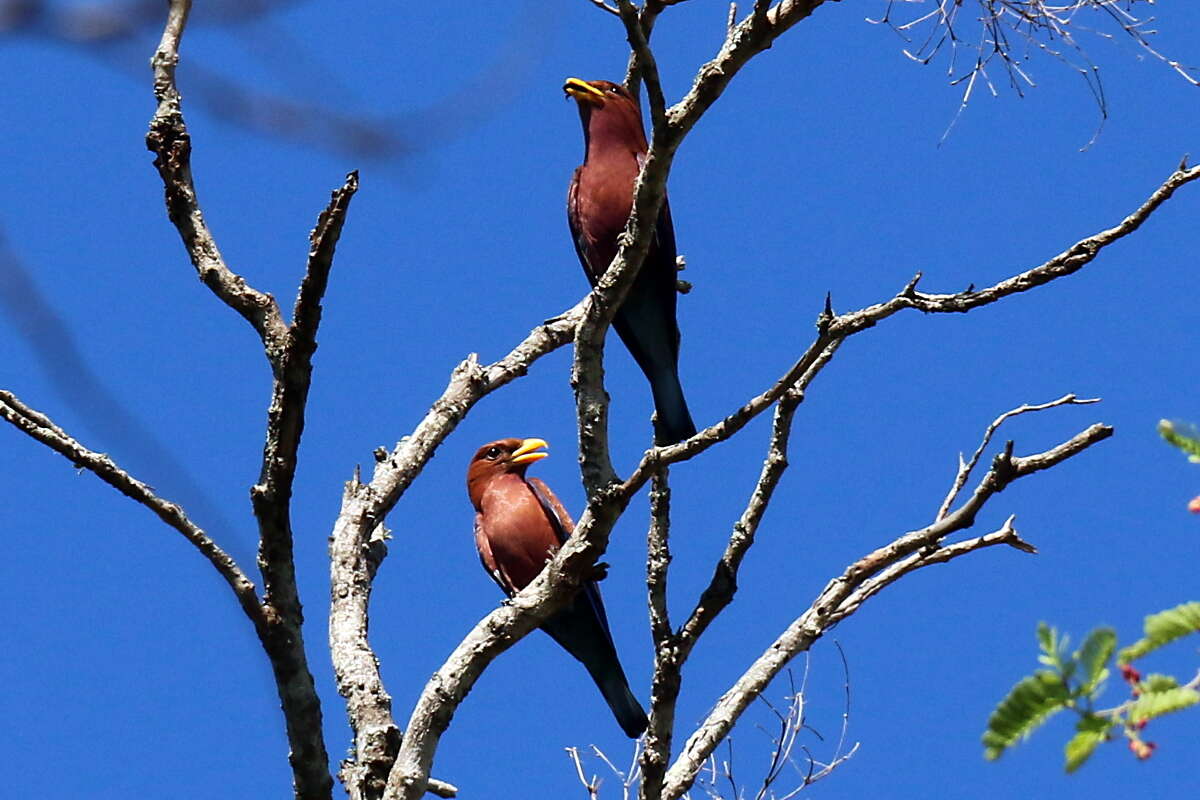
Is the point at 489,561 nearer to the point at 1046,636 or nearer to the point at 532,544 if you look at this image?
the point at 532,544

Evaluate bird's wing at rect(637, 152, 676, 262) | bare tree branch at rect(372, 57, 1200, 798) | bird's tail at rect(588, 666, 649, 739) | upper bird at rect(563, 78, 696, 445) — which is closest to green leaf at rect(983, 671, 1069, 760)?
bare tree branch at rect(372, 57, 1200, 798)

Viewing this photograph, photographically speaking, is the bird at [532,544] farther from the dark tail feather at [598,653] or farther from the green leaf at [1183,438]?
the green leaf at [1183,438]

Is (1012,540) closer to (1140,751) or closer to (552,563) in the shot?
(552,563)

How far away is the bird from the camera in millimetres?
5488

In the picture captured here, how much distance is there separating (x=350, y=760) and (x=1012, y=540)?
6.26 ft

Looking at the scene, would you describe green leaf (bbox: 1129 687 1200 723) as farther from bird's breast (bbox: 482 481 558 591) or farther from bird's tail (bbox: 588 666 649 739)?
bird's breast (bbox: 482 481 558 591)

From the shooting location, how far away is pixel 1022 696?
5.98ft

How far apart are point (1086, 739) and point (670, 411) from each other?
307 cm

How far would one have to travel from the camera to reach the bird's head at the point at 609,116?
5.33 metres

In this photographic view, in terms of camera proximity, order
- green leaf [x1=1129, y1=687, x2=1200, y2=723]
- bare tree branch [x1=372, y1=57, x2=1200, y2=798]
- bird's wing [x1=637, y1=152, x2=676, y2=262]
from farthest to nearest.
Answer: bird's wing [x1=637, y1=152, x2=676, y2=262], bare tree branch [x1=372, y1=57, x2=1200, y2=798], green leaf [x1=1129, y1=687, x2=1200, y2=723]

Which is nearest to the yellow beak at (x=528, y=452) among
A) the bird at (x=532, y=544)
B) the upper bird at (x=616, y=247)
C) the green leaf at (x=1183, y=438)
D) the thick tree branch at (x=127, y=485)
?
the bird at (x=532, y=544)

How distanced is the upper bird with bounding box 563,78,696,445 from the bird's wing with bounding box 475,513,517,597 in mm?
1357

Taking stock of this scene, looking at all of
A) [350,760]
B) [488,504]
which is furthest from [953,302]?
[488,504]

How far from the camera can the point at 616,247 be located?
503cm
